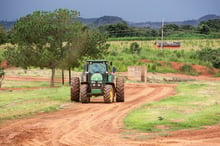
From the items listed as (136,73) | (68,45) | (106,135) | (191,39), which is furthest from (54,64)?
(191,39)

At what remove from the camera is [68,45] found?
45.0 m

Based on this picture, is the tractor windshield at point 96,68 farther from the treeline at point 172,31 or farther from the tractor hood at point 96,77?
the treeline at point 172,31

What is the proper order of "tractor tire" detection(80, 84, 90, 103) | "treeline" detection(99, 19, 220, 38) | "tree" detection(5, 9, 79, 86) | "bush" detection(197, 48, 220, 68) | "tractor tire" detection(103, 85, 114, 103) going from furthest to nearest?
"treeline" detection(99, 19, 220, 38) → "bush" detection(197, 48, 220, 68) → "tree" detection(5, 9, 79, 86) → "tractor tire" detection(80, 84, 90, 103) → "tractor tire" detection(103, 85, 114, 103)

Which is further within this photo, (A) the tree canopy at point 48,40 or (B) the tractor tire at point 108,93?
(A) the tree canopy at point 48,40

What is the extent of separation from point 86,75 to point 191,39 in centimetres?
10427

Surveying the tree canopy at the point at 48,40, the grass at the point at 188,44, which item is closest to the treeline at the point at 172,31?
the grass at the point at 188,44

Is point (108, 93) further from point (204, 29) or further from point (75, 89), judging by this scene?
point (204, 29)

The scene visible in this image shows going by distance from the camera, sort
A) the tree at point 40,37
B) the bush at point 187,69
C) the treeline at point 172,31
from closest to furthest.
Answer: the tree at point 40,37, the bush at point 187,69, the treeline at point 172,31

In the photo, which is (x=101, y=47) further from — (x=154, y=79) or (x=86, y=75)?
(x=86, y=75)

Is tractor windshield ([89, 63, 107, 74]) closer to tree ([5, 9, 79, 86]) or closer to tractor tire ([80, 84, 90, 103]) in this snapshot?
tractor tire ([80, 84, 90, 103])

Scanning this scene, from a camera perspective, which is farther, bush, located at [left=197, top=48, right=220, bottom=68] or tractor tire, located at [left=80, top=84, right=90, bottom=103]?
bush, located at [left=197, top=48, right=220, bottom=68]

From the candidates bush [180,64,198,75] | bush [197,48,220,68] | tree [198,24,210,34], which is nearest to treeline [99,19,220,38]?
tree [198,24,210,34]

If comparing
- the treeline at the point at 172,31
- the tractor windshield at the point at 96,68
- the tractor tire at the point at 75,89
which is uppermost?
the treeline at the point at 172,31

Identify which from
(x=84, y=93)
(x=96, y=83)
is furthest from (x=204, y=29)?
(x=84, y=93)
